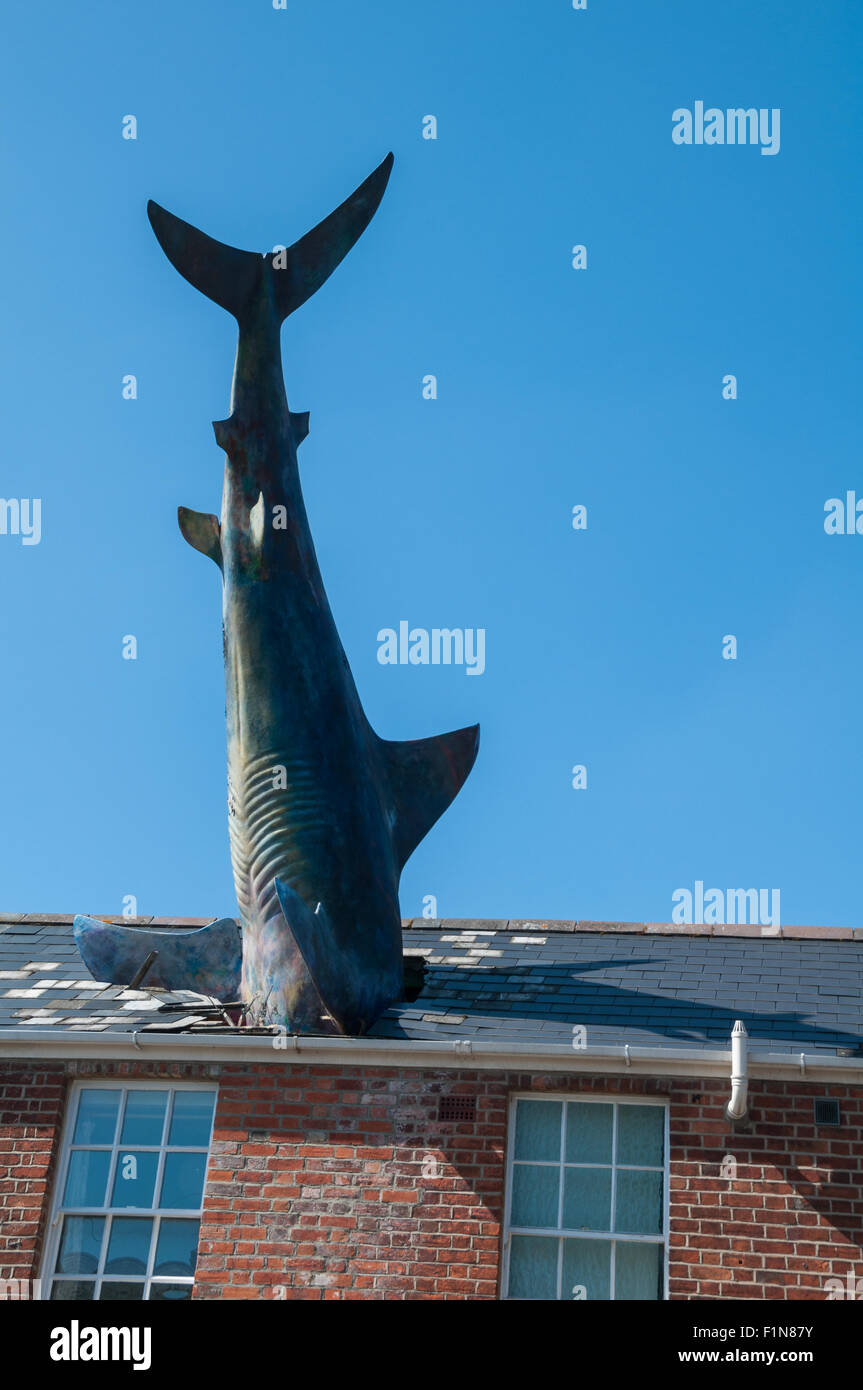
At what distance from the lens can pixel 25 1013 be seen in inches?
447

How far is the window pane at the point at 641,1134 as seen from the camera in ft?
32.7

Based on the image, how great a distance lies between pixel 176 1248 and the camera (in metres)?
9.98

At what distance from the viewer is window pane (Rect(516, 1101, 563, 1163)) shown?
1008cm

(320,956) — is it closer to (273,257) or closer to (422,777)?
(422,777)

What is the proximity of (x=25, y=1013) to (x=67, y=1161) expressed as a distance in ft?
4.22

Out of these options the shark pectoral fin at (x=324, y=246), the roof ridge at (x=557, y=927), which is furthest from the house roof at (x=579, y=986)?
the shark pectoral fin at (x=324, y=246)

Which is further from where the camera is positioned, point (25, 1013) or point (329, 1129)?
point (25, 1013)

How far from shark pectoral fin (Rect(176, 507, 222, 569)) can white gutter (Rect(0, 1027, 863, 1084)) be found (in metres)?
3.78

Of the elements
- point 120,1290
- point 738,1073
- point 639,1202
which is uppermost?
point 738,1073

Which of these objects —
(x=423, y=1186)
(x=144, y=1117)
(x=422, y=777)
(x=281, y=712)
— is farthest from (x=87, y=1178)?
(x=422, y=777)

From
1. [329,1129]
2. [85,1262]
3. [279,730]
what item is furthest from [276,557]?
[85,1262]

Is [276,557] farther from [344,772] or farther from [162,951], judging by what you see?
[162,951]

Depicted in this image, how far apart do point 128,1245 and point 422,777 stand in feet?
14.1
